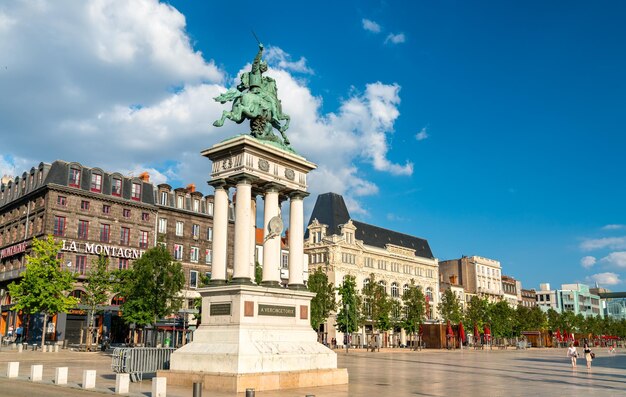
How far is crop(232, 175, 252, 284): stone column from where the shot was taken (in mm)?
22594

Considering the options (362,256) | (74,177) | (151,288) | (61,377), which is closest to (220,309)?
(61,377)

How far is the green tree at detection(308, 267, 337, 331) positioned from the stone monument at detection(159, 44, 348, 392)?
48860mm

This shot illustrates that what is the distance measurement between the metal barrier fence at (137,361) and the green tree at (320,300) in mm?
48297

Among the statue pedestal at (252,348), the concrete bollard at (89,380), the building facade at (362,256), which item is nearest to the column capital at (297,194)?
the statue pedestal at (252,348)

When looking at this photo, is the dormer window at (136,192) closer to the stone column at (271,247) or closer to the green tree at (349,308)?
the green tree at (349,308)

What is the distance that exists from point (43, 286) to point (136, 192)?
2240 centimetres

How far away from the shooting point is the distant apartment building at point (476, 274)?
14138cm

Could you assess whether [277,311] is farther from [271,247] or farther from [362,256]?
[362,256]

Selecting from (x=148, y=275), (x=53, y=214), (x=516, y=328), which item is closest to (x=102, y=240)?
(x=53, y=214)

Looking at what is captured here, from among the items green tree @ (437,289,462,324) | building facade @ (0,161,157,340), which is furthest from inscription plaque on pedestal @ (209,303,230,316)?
green tree @ (437,289,462,324)

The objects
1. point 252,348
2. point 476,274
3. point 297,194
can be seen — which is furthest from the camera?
point 476,274

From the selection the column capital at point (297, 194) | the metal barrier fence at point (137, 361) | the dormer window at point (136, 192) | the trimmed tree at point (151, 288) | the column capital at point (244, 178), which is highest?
the dormer window at point (136, 192)

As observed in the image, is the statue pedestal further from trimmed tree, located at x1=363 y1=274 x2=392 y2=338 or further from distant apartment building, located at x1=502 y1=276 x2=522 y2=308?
distant apartment building, located at x1=502 y1=276 x2=522 y2=308

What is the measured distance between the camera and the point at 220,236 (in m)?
23.9
